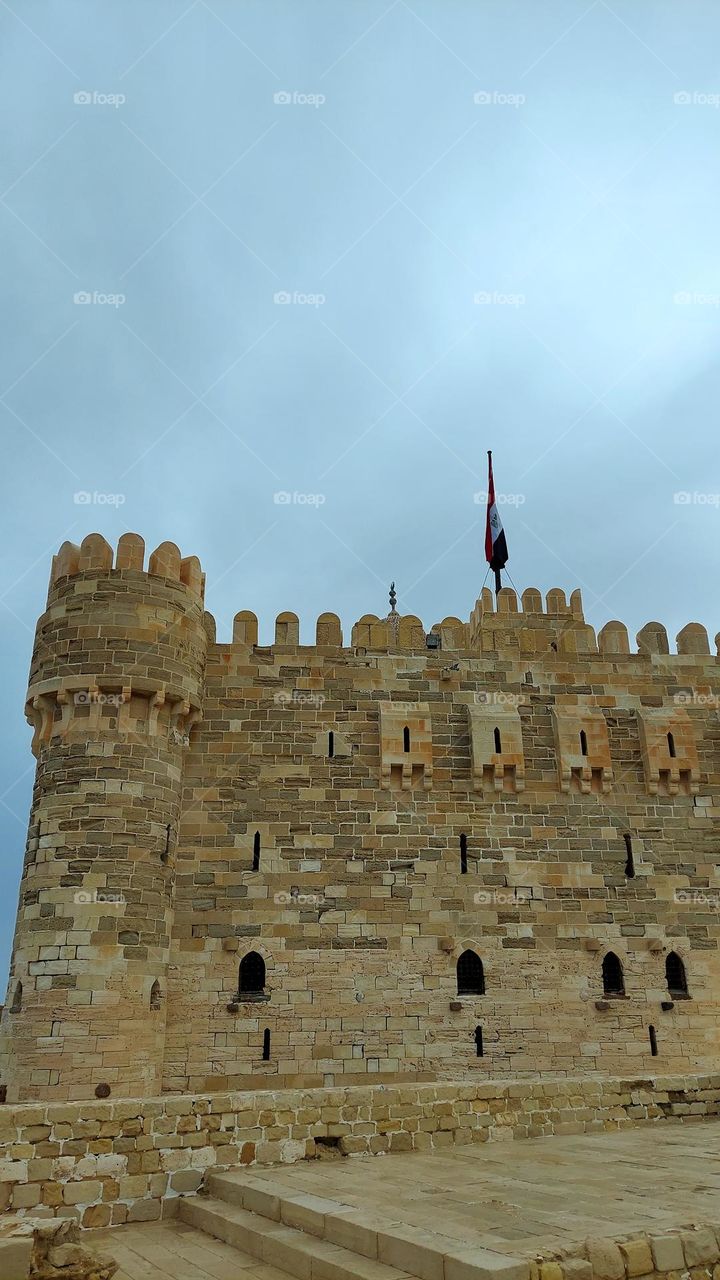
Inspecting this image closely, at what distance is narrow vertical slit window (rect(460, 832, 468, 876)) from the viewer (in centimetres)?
1467

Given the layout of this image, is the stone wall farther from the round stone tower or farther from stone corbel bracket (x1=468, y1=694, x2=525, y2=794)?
the round stone tower

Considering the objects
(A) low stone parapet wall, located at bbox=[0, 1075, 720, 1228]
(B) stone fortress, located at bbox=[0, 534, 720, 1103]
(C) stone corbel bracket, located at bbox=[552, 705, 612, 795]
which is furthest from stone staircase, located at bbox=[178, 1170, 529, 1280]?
(C) stone corbel bracket, located at bbox=[552, 705, 612, 795]

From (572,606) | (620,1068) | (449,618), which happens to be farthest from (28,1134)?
(572,606)

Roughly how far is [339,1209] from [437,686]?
10.3 m

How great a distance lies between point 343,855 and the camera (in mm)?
14461

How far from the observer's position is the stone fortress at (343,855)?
12.9 metres

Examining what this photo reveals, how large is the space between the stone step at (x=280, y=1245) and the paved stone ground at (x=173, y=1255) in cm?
6

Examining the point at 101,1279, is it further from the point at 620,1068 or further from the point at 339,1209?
the point at 620,1068

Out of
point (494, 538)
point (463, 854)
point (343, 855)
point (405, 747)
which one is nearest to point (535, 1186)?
point (343, 855)

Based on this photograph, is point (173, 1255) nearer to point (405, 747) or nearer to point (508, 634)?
point (405, 747)

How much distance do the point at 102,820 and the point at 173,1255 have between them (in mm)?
7505

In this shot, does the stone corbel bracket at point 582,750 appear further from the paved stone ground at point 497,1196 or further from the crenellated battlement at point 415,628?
the paved stone ground at point 497,1196

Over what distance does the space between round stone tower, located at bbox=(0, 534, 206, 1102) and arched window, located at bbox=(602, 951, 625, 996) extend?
696 centimetres

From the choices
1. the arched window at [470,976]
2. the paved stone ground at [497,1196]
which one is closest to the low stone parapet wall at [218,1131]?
the paved stone ground at [497,1196]
